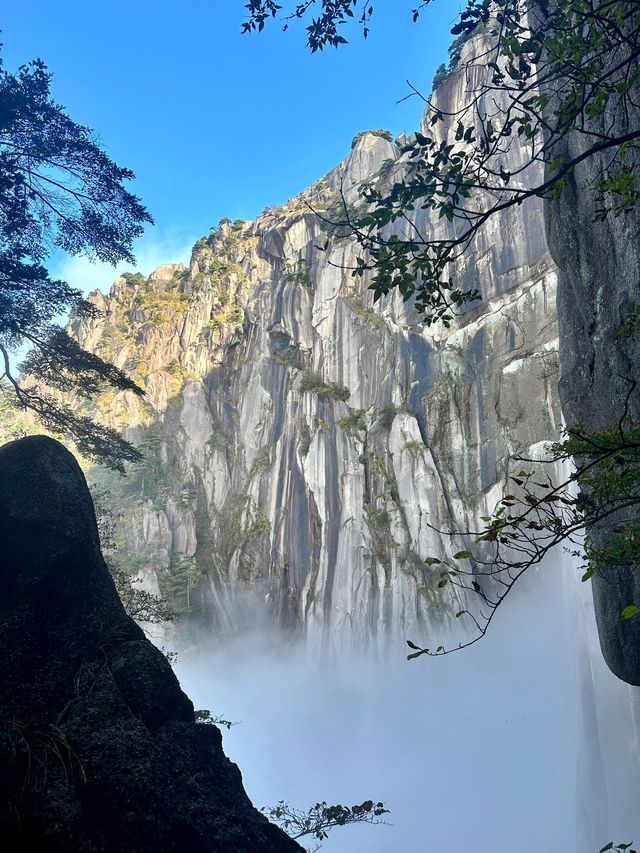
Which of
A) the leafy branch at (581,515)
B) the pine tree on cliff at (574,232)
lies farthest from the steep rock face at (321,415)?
the leafy branch at (581,515)

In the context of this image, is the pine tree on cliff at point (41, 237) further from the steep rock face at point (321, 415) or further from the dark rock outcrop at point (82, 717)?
the steep rock face at point (321, 415)

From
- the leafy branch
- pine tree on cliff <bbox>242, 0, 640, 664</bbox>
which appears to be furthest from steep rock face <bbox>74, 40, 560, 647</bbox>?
the leafy branch

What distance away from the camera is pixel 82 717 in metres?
4.68

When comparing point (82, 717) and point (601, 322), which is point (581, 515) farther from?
point (82, 717)

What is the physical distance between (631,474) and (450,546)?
2618 centimetres

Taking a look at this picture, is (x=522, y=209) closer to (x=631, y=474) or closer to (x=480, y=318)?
(x=480, y=318)

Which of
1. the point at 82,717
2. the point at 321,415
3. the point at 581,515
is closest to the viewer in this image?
the point at 581,515

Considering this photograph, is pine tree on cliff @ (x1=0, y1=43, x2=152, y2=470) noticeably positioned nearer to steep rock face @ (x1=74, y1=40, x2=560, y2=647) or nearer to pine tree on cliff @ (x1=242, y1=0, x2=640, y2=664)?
pine tree on cliff @ (x1=242, y1=0, x2=640, y2=664)

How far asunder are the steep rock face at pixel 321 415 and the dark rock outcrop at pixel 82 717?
23311 millimetres

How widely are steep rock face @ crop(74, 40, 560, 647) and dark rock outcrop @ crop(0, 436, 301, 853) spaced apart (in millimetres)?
23311

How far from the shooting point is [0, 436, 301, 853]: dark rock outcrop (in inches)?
158

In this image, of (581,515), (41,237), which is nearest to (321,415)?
(41,237)

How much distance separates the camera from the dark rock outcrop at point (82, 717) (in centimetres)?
400

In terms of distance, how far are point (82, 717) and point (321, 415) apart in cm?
3052
